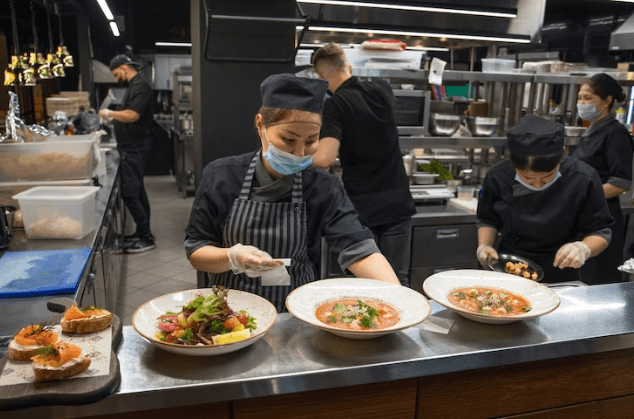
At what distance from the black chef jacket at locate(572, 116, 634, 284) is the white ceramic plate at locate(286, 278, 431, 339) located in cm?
285

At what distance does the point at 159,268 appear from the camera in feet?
17.9

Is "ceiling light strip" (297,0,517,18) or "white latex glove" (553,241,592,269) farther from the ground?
"ceiling light strip" (297,0,517,18)

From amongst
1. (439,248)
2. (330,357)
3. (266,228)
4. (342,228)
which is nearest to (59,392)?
(330,357)

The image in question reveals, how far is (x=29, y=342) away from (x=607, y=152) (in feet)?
12.7

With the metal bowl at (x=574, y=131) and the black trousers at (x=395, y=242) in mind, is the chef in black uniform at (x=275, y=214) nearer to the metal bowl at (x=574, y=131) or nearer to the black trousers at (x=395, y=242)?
the black trousers at (x=395, y=242)

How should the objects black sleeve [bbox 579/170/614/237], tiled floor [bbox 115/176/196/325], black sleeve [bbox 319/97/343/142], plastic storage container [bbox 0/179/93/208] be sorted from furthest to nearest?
tiled floor [bbox 115/176/196/325] → black sleeve [bbox 319/97/343/142] → plastic storage container [bbox 0/179/93/208] → black sleeve [bbox 579/170/614/237]

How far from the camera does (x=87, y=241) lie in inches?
108

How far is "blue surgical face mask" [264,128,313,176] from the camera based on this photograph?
1825mm

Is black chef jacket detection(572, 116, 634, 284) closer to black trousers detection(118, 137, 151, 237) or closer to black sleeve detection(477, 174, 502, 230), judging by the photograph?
black sleeve detection(477, 174, 502, 230)

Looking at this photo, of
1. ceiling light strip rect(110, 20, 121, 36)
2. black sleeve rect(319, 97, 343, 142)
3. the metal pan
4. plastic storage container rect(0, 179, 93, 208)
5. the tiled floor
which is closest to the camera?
the metal pan

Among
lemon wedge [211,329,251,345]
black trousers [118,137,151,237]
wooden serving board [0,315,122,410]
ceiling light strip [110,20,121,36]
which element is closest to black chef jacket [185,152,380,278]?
lemon wedge [211,329,251,345]

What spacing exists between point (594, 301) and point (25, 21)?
674 cm

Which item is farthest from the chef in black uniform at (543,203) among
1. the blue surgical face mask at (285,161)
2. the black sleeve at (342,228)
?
the blue surgical face mask at (285,161)

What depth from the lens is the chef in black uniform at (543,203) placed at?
8.06 feet
